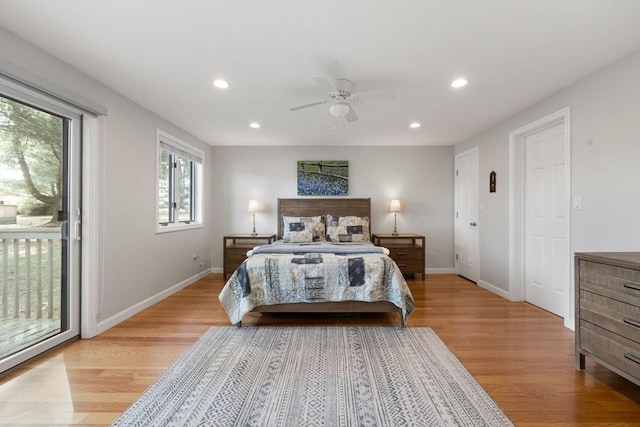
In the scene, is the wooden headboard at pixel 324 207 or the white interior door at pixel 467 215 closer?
the white interior door at pixel 467 215

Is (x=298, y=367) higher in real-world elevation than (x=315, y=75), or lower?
lower

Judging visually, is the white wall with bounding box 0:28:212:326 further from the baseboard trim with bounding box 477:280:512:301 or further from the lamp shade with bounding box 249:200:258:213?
the baseboard trim with bounding box 477:280:512:301

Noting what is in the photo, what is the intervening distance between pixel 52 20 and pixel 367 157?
165 inches

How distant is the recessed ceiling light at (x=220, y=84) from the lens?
2.66 metres

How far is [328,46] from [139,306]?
10.5 feet

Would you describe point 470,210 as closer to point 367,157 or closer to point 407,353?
point 367,157

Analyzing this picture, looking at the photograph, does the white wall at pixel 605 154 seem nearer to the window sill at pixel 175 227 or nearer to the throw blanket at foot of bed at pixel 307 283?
the throw blanket at foot of bed at pixel 307 283

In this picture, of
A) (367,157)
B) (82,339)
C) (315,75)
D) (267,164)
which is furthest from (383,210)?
(82,339)

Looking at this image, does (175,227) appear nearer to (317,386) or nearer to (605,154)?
(317,386)

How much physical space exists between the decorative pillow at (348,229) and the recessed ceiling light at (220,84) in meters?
2.61

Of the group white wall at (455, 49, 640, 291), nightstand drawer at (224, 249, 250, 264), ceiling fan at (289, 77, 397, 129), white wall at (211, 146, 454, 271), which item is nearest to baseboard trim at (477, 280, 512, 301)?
white wall at (211, 146, 454, 271)

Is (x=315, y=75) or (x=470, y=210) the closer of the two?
(x=315, y=75)

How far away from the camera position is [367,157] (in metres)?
5.21

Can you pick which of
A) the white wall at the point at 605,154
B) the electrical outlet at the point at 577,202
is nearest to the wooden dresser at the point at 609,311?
the white wall at the point at 605,154
